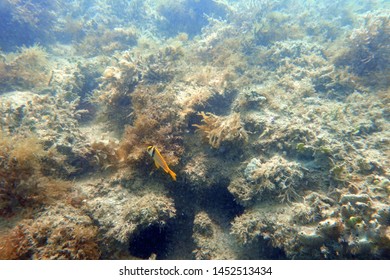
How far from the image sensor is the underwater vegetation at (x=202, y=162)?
3.37 meters

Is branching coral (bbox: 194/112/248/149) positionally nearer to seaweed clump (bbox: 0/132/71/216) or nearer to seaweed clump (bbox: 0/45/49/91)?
seaweed clump (bbox: 0/132/71/216)

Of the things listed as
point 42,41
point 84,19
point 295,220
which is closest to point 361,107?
point 295,220

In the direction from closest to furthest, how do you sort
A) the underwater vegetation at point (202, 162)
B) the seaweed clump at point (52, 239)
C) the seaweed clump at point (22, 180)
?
the seaweed clump at point (52, 239), the underwater vegetation at point (202, 162), the seaweed clump at point (22, 180)

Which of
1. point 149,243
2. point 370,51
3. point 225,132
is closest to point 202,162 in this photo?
point 225,132

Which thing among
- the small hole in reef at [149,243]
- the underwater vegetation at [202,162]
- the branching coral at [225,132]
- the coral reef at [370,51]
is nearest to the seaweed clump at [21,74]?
the underwater vegetation at [202,162]

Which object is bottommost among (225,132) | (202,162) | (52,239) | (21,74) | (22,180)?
(52,239)

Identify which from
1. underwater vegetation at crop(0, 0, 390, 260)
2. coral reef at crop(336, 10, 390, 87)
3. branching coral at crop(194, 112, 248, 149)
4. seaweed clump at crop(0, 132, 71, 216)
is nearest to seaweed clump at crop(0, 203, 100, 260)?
underwater vegetation at crop(0, 0, 390, 260)

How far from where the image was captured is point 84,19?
14.6 m

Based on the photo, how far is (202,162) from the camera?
461 cm

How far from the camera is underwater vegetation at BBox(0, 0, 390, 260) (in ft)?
11.1

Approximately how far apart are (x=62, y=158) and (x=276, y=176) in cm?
414

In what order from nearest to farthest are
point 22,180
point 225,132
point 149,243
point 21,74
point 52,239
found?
1. point 52,239
2. point 22,180
3. point 149,243
4. point 225,132
5. point 21,74

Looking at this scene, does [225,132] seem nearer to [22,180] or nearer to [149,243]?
[149,243]

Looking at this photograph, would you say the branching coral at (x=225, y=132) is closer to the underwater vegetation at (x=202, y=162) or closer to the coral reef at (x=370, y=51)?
the underwater vegetation at (x=202, y=162)
